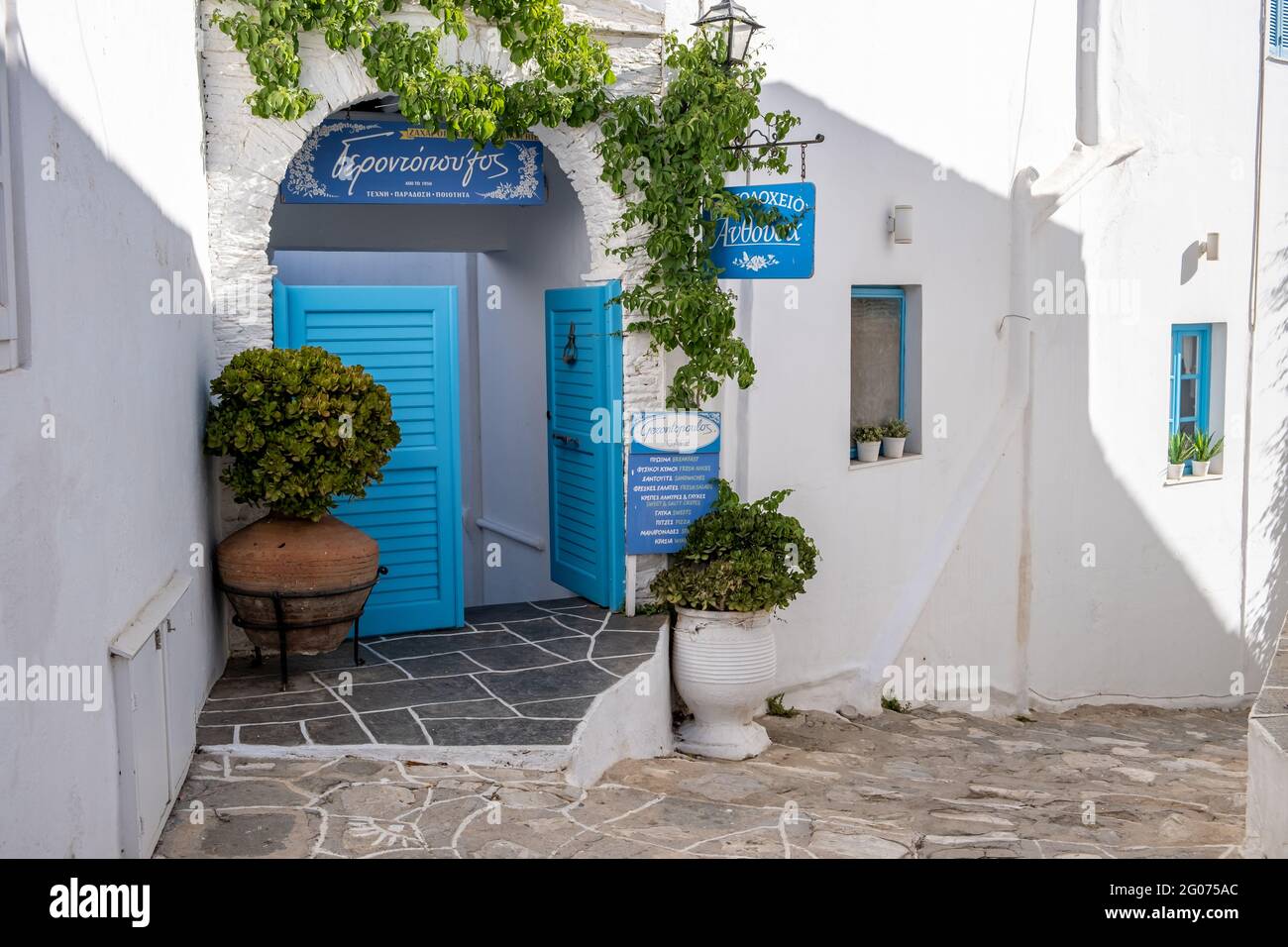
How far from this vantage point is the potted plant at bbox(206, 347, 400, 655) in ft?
22.0

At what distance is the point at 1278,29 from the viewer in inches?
464

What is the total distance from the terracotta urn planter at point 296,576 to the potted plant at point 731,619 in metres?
2.05

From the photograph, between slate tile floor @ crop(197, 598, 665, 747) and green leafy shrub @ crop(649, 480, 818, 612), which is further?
green leafy shrub @ crop(649, 480, 818, 612)

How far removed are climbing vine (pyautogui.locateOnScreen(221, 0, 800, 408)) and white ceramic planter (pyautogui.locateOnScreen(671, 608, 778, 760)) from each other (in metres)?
1.42

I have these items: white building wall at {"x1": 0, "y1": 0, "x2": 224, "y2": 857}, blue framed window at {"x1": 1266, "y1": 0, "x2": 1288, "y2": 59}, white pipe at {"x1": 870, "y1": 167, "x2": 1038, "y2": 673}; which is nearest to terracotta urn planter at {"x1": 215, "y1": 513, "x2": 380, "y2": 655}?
white building wall at {"x1": 0, "y1": 0, "x2": 224, "y2": 857}

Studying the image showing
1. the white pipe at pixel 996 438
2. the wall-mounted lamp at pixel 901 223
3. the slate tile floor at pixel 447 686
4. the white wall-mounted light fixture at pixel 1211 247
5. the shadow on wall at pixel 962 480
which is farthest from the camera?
the white wall-mounted light fixture at pixel 1211 247

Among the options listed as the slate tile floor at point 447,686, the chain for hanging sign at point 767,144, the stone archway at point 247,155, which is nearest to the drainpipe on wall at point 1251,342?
the chain for hanging sign at point 767,144

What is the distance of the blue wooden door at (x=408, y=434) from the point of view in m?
7.79

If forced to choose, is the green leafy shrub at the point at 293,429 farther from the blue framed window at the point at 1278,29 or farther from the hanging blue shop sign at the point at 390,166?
the blue framed window at the point at 1278,29

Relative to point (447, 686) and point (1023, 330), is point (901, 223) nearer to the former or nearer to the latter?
point (1023, 330)

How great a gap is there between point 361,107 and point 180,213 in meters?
3.28

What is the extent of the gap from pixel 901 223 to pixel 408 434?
3.74 metres

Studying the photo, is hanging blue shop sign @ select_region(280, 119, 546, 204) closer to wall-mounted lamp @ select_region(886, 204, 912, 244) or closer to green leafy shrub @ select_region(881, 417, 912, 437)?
wall-mounted lamp @ select_region(886, 204, 912, 244)

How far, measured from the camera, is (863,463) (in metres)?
9.42
